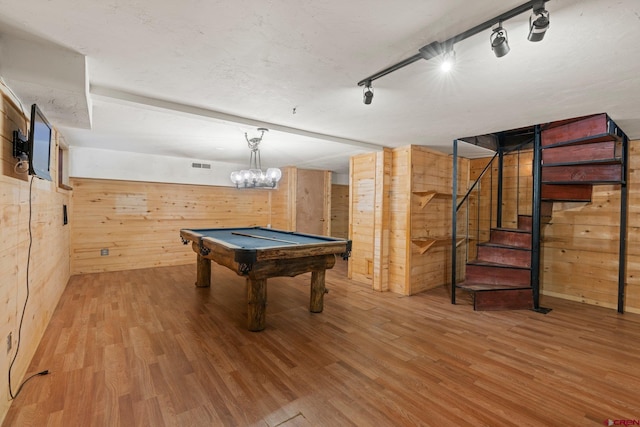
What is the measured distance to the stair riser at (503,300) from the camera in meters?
3.67

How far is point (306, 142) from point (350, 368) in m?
2.96

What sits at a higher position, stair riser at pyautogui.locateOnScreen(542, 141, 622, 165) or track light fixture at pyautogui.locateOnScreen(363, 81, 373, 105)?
track light fixture at pyautogui.locateOnScreen(363, 81, 373, 105)

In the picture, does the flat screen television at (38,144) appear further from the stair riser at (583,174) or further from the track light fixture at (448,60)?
the stair riser at (583,174)

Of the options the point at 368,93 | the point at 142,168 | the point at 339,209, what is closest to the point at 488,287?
the point at 368,93

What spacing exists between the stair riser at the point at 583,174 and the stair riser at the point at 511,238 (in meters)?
0.81

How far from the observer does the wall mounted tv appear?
1837 mm

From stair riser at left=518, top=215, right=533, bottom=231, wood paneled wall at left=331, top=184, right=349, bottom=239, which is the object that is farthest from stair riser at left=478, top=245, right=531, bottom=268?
wood paneled wall at left=331, top=184, right=349, bottom=239

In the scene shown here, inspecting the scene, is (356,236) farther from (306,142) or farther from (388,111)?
(388,111)

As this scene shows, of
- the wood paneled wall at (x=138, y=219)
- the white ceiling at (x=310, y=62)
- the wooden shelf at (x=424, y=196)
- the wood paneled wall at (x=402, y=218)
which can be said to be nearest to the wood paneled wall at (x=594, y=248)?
the white ceiling at (x=310, y=62)

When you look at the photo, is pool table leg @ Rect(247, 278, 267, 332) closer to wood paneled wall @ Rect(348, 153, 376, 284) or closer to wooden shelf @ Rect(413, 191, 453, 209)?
wood paneled wall @ Rect(348, 153, 376, 284)

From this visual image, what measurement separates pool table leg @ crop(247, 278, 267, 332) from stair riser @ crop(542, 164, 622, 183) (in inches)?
144

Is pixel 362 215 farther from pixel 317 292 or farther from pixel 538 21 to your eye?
pixel 538 21

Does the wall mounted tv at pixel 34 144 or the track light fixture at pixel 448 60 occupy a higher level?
the track light fixture at pixel 448 60

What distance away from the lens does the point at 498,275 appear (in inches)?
154
